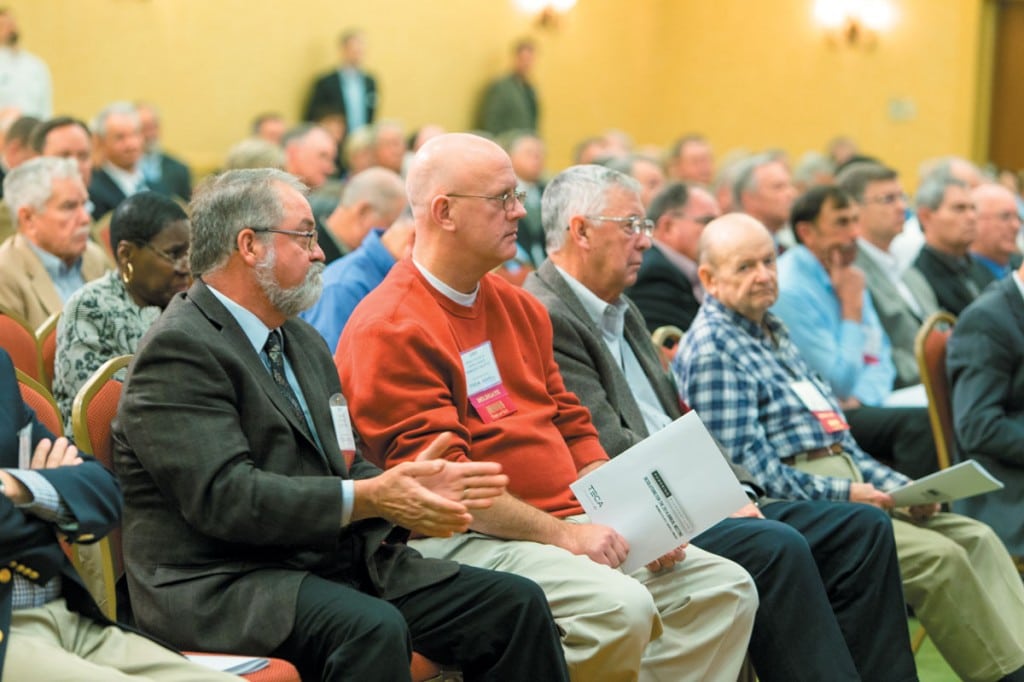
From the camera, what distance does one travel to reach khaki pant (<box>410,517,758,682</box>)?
265 cm

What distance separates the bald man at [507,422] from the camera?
2.70 m

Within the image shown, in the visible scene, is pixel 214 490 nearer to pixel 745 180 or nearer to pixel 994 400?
pixel 994 400

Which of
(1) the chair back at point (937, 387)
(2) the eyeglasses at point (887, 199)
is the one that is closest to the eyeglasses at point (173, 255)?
(1) the chair back at point (937, 387)

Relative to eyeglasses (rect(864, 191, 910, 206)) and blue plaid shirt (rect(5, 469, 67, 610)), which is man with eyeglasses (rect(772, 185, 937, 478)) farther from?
blue plaid shirt (rect(5, 469, 67, 610))

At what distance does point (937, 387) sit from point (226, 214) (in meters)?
2.40

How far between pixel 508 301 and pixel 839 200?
2.23m

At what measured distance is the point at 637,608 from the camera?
266 centimetres

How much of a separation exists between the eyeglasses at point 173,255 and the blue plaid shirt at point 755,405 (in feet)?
4.29

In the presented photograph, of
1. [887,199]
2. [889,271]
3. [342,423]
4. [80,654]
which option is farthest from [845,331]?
[80,654]

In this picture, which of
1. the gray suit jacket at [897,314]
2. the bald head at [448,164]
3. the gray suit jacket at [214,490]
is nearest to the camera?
the gray suit jacket at [214,490]

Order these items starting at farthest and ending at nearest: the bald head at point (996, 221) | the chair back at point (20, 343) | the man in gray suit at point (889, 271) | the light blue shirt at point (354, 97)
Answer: the light blue shirt at point (354, 97) < the bald head at point (996, 221) < the man in gray suit at point (889, 271) < the chair back at point (20, 343)

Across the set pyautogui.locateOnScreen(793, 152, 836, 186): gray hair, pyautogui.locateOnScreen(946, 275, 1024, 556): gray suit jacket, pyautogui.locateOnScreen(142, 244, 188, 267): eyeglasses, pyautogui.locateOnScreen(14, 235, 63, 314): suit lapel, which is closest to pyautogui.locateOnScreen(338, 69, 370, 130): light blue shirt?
pyautogui.locateOnScreen(793, 152, 836, 186): gray hair

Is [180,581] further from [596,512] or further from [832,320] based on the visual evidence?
[832,320]

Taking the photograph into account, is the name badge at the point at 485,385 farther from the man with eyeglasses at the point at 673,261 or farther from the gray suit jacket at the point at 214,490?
the man with eyeglasses at the point at 673,261
